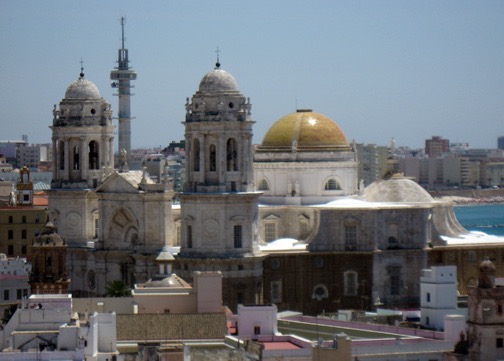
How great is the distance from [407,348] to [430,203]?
23319mm

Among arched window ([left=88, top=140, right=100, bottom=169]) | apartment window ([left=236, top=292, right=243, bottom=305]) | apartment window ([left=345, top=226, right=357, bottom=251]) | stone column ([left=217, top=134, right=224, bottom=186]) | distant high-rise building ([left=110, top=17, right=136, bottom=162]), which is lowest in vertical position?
apartment window ([left=236, top=292, right=243, bottom=305])

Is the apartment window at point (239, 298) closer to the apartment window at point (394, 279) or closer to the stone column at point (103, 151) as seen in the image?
the apartment window at point (394, 279)

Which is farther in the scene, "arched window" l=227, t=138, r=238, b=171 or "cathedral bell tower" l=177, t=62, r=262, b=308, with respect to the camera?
"arched window" l=227, t=138, r=238, b=171

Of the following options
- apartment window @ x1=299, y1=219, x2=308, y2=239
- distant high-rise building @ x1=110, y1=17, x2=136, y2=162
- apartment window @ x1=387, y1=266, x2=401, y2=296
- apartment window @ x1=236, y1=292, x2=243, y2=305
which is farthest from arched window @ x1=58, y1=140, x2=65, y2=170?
distant high-rise building @ x1=110, y1=17, x2=136, y2=162

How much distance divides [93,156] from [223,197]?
12697 mm

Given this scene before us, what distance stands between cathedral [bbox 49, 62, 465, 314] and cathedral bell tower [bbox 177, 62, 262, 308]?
39 millimetres

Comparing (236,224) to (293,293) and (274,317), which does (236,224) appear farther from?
(274,317)

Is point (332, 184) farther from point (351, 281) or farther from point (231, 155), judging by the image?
point (231, 155)

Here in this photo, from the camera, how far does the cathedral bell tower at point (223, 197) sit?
78.1 metres

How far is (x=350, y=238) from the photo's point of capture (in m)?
80.9

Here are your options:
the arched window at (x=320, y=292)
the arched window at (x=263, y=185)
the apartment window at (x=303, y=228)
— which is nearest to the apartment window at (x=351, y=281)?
the arched window at (x=320, y=292)

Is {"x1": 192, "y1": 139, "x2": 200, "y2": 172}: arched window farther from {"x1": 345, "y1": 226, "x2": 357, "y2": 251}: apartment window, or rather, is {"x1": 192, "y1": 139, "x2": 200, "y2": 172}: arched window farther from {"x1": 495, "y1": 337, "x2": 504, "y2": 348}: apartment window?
{"x1": 495, "y1": 337, "x2": 504, "y2": 348}: apartment window

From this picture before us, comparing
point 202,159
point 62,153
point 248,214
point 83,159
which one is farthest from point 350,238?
point 62,153

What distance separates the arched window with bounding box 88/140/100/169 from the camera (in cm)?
8888
